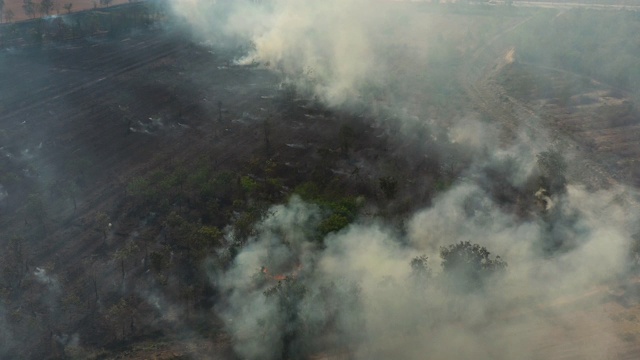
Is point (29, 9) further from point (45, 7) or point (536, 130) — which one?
point (536, 130)

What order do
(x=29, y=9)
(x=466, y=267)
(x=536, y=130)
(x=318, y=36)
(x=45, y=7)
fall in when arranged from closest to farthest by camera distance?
(x=466, y=267) < (x=536, y=130) < (x=318, y=36) < (x=29, y=9) < (x=45, y=7)

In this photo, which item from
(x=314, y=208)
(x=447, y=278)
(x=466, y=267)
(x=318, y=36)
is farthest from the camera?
(x=318, y=36)

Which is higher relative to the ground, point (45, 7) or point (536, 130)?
point (45, 7)

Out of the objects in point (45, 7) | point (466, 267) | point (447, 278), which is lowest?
point (447, 278)

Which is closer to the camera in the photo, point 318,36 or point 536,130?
point 536,130

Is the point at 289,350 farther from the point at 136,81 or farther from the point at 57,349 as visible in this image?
the point at 136,81

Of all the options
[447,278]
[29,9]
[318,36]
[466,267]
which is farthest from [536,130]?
[29,9]
